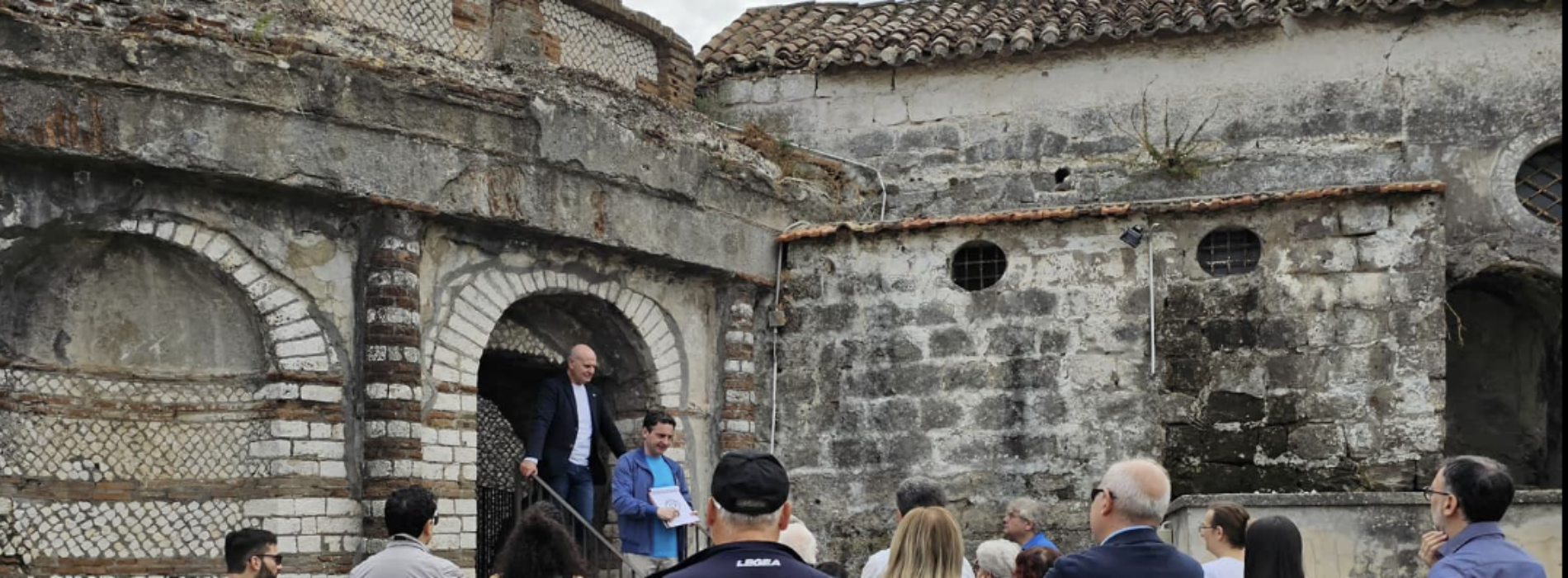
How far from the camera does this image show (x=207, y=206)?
37.3 ft

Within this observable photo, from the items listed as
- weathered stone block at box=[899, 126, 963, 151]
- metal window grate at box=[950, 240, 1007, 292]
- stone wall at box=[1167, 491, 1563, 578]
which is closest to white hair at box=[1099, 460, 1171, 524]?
stone wall at box=[1167, 491, 1563, 578]

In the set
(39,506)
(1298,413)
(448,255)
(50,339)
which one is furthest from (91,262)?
(1298,413)

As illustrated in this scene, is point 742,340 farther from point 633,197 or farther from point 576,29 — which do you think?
point 576,29

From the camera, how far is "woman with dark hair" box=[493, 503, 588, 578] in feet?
24.3

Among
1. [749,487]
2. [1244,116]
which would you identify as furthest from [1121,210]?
[749,487]

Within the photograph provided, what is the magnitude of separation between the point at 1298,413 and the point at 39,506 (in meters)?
8.28

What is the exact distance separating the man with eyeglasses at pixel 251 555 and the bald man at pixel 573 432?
4.32 meters

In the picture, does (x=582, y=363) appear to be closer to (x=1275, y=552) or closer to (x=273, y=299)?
(x=273, y=299)

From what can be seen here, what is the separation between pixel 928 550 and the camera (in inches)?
251

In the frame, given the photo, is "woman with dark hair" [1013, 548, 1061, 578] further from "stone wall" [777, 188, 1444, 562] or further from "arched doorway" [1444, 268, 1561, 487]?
"arched doorway" [1444, 268, 1561, 487]

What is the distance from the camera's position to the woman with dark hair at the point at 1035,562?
24.5ft

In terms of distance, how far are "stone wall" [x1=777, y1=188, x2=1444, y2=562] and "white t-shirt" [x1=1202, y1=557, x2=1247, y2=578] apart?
6.42 m

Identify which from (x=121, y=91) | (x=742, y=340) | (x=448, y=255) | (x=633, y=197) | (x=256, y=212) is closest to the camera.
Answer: (x=121, y=91)

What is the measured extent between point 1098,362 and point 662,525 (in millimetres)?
3948
